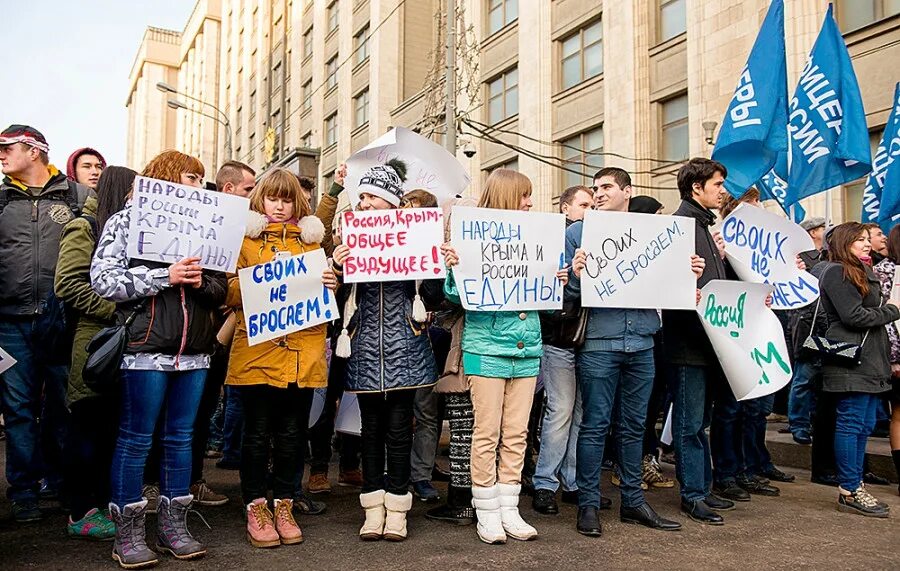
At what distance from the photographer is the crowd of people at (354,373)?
3.65 m

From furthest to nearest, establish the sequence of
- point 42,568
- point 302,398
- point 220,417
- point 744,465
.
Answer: point 220,417 → point 744,465 → point 302,398 → point 42,568

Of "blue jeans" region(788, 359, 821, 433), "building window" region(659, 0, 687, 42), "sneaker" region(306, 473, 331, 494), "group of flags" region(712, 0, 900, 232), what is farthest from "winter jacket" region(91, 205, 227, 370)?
"building window" region(659, 0, 687, 42)


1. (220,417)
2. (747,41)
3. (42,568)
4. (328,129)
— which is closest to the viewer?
(42,568)

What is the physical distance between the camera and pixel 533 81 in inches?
809

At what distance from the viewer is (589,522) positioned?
412 cm

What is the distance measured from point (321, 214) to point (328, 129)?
32194 millimetres

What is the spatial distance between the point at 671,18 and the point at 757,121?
1182 cm

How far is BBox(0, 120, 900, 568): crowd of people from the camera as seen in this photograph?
12.0 feet

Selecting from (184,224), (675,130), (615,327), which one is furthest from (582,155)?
(184,224)

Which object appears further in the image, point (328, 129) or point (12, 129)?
point (328, 129)

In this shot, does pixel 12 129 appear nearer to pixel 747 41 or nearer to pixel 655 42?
pixel 747 41

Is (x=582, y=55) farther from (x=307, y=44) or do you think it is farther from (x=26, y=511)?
(x=307, y=44)

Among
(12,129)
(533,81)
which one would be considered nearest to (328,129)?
(533,81)

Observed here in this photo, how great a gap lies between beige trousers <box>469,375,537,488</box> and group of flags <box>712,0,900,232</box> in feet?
9.36
